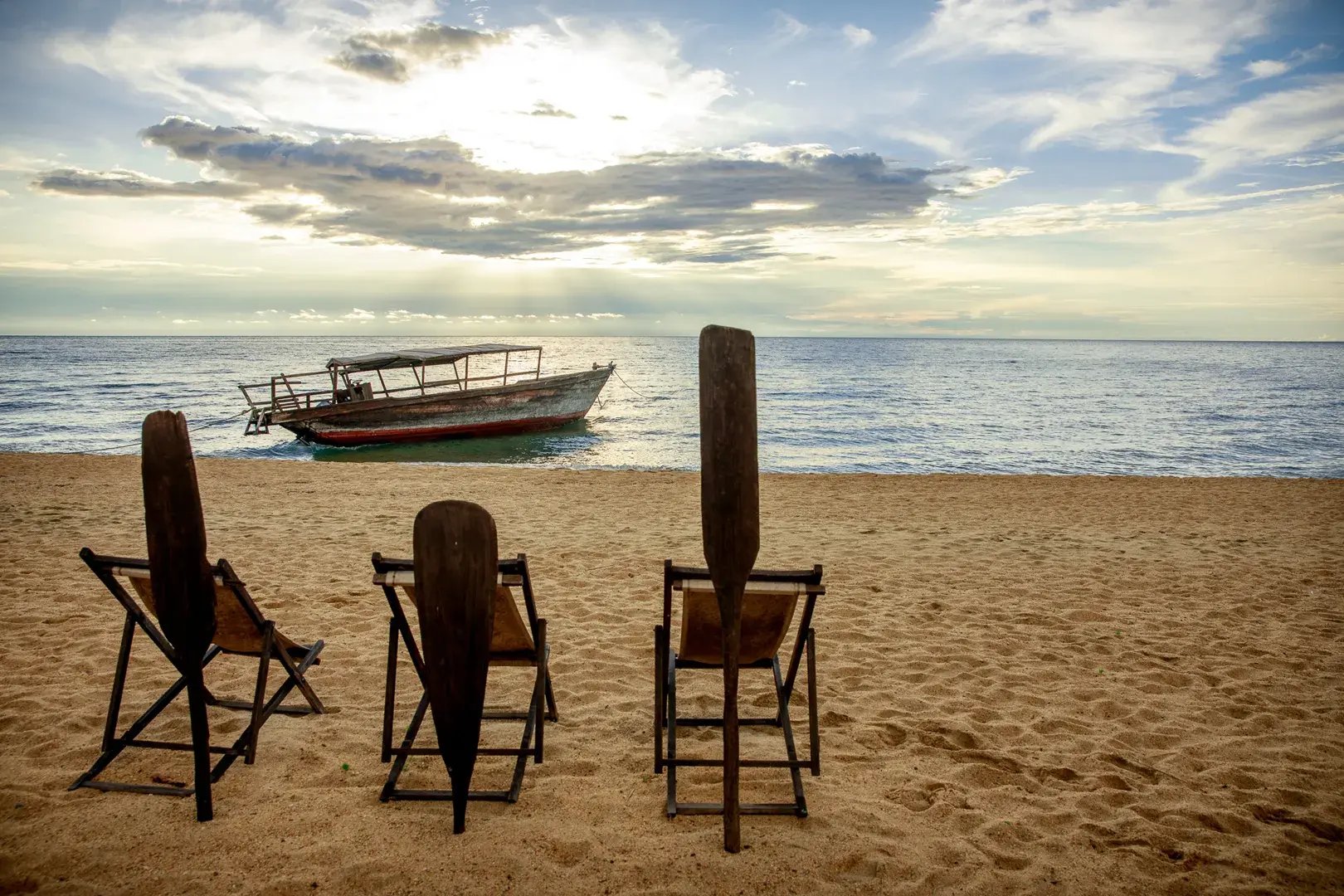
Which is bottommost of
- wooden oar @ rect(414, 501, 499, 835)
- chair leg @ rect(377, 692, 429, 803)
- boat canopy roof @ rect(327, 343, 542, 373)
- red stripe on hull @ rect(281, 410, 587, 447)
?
red stripe on hull @ rect(281, 410, 587, 447)

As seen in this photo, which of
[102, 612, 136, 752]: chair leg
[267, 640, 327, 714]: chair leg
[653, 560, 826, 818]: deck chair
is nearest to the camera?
[653, 560, 826, 818]: deck chair

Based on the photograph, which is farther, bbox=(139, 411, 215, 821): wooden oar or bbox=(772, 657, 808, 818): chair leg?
bbox=(772, 657, 808, 818): chair leg

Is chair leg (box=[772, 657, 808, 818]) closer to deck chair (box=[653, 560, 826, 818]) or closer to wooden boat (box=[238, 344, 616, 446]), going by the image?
deck chair (box=[653, 560, 826, 818])

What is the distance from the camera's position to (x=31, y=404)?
32469 mm

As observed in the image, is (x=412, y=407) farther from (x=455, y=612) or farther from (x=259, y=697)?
(x=455, y=612)

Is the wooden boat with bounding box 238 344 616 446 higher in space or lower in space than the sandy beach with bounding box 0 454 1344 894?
higher

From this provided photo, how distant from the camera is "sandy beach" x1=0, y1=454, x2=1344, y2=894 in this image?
2609 millimetres

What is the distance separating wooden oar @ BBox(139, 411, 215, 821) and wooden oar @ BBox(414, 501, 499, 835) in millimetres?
781

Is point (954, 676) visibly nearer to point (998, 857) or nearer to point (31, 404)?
point (998, 857)

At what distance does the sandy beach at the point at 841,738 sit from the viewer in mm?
2609

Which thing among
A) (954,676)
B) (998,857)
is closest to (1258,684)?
(954,676)

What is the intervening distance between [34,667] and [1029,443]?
24.0 m

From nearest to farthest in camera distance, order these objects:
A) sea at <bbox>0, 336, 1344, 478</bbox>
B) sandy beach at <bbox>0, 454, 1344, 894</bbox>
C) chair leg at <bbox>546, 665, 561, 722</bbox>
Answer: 1. sandy beach at <bbox>0, 454, 1344, 894</bbox>
2. chair leg at <bbox>546, 665, 561, 722</bbox>
3. sea at <bbox>0, 336, 1344, 478</bbox>

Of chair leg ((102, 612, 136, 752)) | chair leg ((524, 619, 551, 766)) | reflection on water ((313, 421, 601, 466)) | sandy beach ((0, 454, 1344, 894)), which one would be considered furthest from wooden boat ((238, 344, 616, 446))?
chair leg ((524, 619, 551, 766))
